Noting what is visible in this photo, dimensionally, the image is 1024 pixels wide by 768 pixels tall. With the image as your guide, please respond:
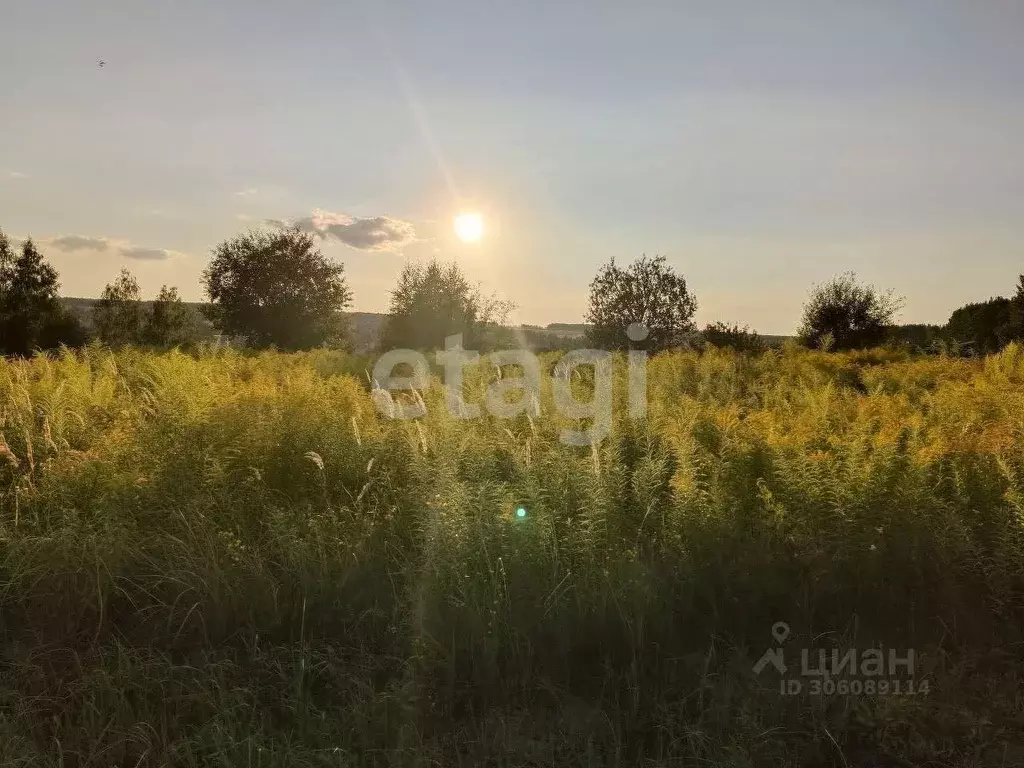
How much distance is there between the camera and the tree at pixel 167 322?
167 feet

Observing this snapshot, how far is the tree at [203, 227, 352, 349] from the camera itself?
4212 cm

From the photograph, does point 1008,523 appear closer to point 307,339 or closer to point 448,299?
point 448,299

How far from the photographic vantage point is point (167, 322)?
51.5 meters

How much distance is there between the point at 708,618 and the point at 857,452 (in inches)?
60.9

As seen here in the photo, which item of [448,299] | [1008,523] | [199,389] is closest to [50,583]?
[199,389]

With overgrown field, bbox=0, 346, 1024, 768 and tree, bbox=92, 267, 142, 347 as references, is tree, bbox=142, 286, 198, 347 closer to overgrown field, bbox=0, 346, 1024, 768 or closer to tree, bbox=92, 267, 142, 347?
tree, bbox=92, 267, 142, 347

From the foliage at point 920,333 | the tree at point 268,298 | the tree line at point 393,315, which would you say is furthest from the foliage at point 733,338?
the tree at point 268,298

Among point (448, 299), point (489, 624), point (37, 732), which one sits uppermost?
point (448, 299)

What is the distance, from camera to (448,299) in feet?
105

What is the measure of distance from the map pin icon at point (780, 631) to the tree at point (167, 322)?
5024cm

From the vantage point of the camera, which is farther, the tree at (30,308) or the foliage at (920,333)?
the tree at (30,308)
